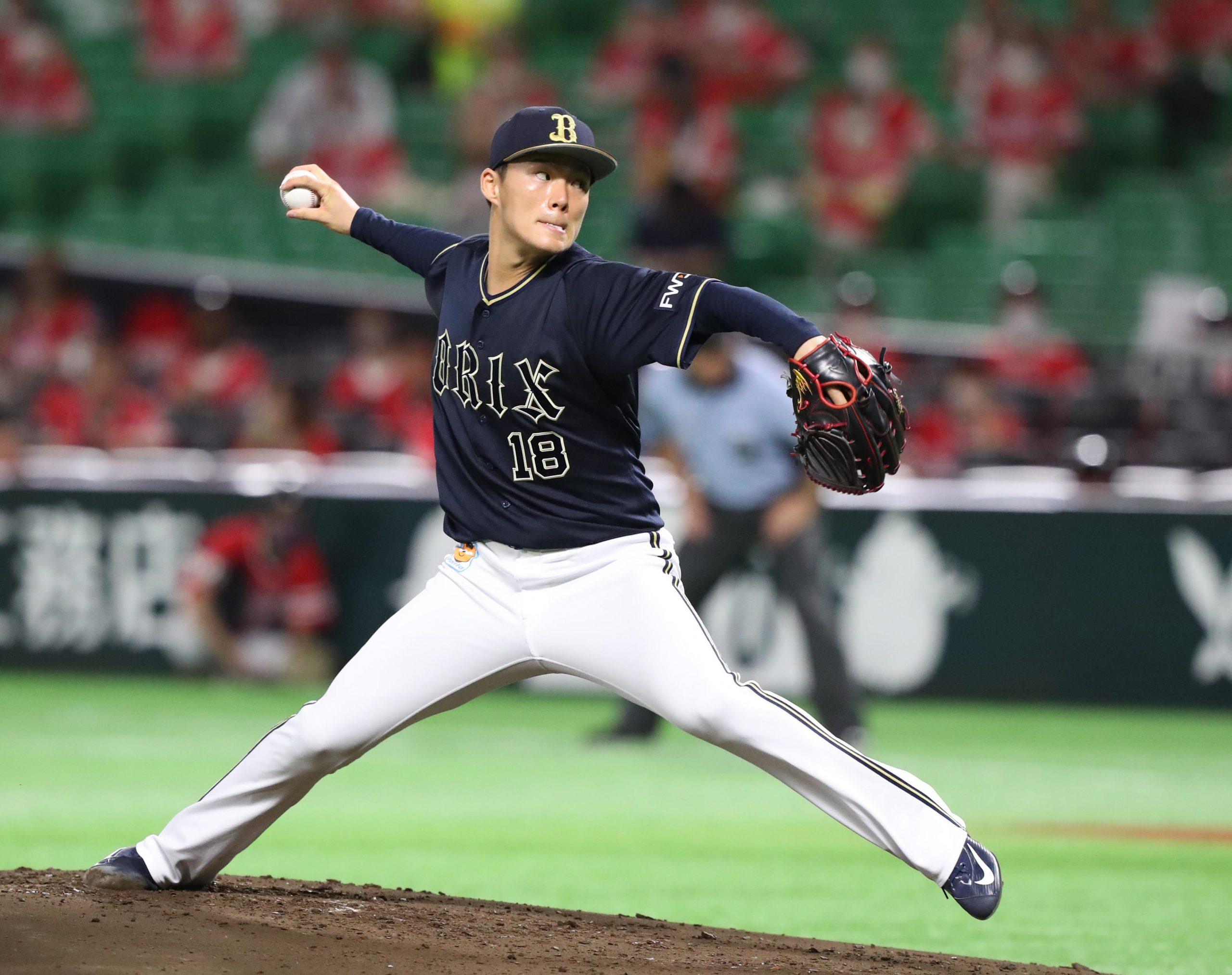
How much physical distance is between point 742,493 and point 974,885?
5.37m

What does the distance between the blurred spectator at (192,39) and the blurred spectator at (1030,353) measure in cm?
893

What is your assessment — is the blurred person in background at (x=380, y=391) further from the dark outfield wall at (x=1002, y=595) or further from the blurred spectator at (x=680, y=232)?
the blurred spectator at (x=680, y=232)

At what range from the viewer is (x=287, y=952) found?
13.8 feet

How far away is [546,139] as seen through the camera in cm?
452

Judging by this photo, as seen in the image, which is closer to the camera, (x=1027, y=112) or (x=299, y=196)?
(x=299, y=196)

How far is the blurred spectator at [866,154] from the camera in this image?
15.2 metres

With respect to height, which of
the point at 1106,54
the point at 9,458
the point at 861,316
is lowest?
the point at 9,458

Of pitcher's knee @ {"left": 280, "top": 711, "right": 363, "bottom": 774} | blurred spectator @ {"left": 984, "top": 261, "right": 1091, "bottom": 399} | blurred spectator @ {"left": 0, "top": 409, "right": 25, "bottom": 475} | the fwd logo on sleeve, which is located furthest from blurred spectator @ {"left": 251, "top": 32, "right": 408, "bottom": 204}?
the fwd logo on sleeve

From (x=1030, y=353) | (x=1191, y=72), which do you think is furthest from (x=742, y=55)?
(x=1030, y=353)

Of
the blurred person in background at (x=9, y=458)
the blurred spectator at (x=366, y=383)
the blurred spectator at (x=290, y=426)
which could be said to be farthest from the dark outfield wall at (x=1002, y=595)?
the blurred person in background at (x=9, y=458)

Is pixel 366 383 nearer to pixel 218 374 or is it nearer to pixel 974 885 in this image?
pixel 218 374

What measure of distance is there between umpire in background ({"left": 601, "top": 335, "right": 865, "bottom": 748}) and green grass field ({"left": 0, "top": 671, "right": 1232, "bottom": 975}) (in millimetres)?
477

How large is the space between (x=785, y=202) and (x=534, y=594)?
11526mm

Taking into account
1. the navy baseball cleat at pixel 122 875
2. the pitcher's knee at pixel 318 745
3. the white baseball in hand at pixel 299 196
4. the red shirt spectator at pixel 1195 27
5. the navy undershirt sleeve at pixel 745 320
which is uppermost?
the red shirt spectator at pixel 1195 27
